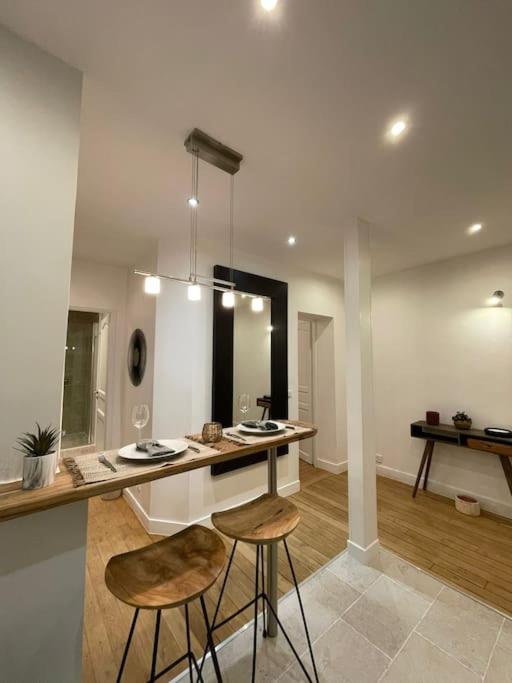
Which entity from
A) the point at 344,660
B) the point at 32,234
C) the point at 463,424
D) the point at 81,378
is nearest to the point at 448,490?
the point at 463,424

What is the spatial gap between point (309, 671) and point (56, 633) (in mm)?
1227

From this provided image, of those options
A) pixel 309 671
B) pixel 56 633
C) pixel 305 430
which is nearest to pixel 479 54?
pixel 305 430

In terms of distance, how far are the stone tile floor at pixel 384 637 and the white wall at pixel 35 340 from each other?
2.89 feet

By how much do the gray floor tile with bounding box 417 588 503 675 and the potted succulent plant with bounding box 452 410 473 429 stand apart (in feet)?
5.53

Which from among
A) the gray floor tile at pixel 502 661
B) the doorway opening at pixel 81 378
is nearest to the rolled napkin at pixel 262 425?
the gray floor tile at pixel 502 661

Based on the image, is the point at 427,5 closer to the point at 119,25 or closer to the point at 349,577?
the point at 119,25

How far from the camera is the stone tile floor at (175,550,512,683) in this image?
4.56 feet

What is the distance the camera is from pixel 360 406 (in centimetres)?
221

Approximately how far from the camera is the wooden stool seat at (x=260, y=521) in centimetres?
121

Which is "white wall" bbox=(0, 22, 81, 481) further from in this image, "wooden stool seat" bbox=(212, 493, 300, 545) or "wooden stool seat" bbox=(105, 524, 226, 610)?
"wooden stool seat" bbox=(212, 493, 300, 545)

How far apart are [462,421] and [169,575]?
3.34 meters

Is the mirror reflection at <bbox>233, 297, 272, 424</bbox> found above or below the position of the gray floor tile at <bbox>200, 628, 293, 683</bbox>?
above

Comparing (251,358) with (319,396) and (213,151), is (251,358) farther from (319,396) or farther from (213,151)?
(213,151)

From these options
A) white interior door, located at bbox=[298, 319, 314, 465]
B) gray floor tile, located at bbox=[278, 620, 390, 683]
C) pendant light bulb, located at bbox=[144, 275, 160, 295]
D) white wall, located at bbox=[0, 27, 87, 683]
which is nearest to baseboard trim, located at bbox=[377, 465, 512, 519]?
white interior door, located at bbox=[298, 319, 314, 465]
